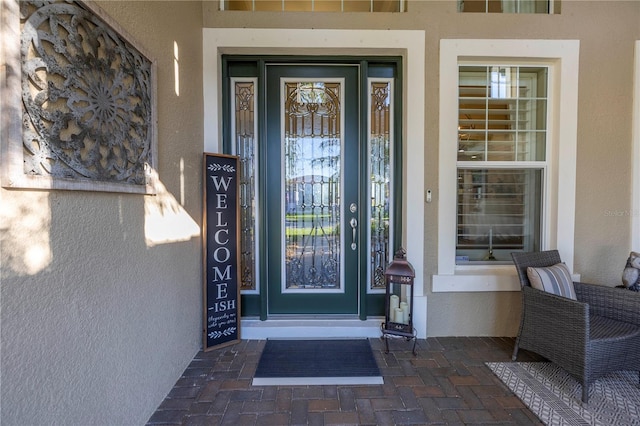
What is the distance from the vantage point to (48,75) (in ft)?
3.77

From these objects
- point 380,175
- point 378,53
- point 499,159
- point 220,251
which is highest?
point 378,53

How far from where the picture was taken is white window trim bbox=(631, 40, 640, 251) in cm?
270

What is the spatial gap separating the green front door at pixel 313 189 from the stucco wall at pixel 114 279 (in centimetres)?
73

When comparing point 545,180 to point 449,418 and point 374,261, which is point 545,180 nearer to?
point 374,261

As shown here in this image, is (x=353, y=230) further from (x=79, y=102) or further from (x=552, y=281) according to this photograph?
(x=79, y=102)

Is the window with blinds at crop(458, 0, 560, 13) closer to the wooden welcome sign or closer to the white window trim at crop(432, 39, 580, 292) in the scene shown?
the white window trim at crop(432, 39, 580, 292)

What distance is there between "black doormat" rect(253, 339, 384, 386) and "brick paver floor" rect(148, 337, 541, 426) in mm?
64

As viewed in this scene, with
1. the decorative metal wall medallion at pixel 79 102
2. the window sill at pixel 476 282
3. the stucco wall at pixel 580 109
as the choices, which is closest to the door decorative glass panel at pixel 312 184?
→ the stucco wall at pixel 580 109

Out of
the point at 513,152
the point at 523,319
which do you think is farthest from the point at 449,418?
the point at 513,152

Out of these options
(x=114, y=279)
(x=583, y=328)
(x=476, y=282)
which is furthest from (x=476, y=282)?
(x=114, y=279)

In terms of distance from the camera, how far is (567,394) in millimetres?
1968

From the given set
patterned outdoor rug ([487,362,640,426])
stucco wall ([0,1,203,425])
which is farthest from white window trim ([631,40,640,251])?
stucco wall ([0,1,203,425])

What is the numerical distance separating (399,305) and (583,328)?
1.29 metres

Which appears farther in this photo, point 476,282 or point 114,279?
point 476,282
